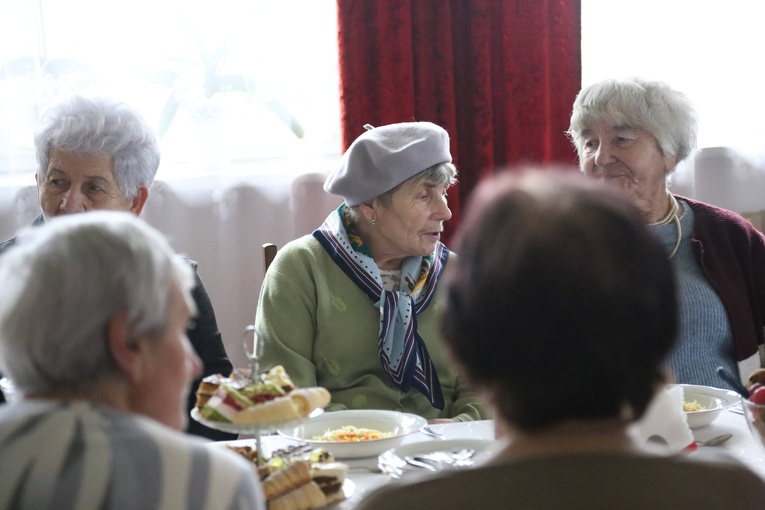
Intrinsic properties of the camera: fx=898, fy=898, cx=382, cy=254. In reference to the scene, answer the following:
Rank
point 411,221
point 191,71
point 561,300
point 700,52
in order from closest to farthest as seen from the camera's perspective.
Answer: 1. point 561,300
2. point 411,221
3. point 191,71
4. point 700,52

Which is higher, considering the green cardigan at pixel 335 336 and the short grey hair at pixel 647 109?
the short grey hair at pixel 647 109

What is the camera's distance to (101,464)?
37.8 inches

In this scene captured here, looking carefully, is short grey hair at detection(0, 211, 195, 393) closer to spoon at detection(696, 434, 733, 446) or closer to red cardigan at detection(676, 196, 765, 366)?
spoon at detection(696, 434, 733, 446)

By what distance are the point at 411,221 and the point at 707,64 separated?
177 cm

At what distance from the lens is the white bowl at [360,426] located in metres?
1.67

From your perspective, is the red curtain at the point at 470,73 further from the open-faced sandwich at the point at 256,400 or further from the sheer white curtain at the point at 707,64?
the open-faced sandwich at the point at 256,400

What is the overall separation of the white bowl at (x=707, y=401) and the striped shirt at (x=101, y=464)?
107 cm

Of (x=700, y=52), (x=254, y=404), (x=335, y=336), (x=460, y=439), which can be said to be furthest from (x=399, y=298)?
(x=700, y=52)

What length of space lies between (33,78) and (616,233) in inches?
109

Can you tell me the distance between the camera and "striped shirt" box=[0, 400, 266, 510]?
95cm

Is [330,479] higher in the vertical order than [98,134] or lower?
lower

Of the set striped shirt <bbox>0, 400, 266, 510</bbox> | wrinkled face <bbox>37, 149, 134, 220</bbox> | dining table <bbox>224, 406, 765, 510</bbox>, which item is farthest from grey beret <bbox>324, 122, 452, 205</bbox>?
striped shirt <bbox>0, 400, 266, 510</bbox>

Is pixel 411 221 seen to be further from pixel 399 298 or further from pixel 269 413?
pixel 269 413

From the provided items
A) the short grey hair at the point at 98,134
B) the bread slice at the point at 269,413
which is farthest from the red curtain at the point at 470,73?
the bread slice at the point at 269,413
